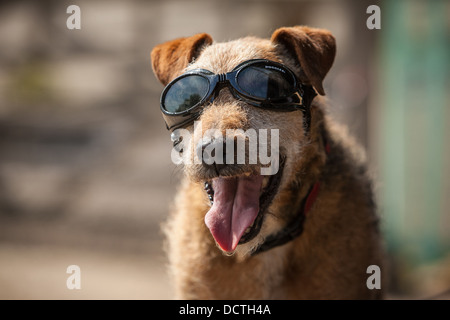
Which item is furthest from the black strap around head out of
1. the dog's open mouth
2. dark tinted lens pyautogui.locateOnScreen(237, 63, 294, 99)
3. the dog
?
the dog's open mouth

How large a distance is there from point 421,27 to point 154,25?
573 cm

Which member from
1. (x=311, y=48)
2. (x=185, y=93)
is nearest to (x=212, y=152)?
(x=185, y=93)

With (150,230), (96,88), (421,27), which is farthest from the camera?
(96,88)

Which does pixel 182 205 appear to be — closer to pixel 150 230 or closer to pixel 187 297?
pixel 187 297

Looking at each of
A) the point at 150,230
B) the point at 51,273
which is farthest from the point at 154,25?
the point at 51,273

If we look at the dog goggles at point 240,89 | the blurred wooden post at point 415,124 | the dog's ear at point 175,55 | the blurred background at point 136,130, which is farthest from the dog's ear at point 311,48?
the blurred wooden post at point 415,124

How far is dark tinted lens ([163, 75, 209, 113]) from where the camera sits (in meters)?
2.45

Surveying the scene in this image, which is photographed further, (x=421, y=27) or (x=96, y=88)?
(x=96, y=88)

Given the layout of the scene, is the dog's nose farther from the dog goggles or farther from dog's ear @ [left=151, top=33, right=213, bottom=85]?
dog's ear @ [left=151, top=33, right=213, bottom=85]

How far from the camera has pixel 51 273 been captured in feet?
19.9

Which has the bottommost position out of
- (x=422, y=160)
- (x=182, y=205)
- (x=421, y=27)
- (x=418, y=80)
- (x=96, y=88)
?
(x=182, y=205)

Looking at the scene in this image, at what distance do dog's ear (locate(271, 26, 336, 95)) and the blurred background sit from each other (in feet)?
3.00

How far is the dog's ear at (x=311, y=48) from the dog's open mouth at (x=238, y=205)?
482 mm
